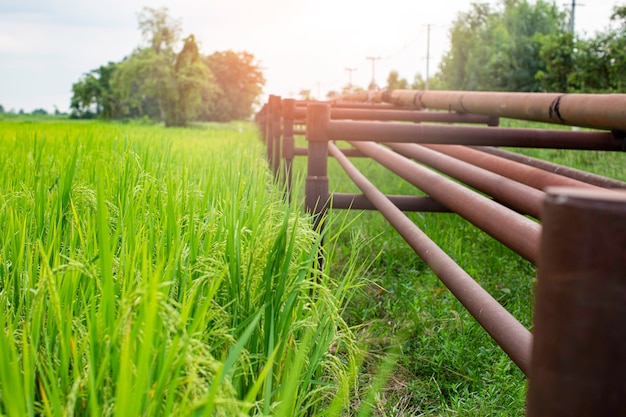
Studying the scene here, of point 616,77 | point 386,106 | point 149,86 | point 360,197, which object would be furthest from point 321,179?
point 149,86

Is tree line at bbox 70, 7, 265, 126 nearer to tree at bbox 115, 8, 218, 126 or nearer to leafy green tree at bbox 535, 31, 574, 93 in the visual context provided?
tree at bbox 115, 8, 218, 126

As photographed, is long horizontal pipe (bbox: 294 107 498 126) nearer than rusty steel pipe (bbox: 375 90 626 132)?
No

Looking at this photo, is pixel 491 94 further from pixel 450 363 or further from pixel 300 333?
pixel 300 333

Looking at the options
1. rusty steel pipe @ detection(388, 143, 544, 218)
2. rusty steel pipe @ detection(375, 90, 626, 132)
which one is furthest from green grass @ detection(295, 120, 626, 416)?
rusty steel pipe @ detection(375, 90, 626, 132)

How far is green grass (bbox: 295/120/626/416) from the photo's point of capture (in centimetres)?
254

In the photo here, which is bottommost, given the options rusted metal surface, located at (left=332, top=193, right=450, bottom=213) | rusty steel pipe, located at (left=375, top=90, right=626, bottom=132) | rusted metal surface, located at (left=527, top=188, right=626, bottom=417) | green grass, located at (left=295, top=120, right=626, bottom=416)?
green grass, located at (left=295, top=120, right=626, bottom=416)

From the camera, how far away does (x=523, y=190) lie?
2539 mm

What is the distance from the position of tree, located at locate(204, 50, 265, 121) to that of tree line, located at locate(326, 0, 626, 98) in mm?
11565

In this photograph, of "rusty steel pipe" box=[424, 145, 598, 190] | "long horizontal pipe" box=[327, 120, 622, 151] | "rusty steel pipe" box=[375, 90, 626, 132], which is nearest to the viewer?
"rusty steel pipe" box=[375, 90, 626, 132]

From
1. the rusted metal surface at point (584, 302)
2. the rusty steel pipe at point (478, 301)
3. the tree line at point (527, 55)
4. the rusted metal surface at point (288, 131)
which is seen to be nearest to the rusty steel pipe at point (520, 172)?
the rusty steel pipe at point (478, 301)

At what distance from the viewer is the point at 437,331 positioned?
324cm

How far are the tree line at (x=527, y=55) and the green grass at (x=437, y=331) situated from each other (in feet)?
51.7

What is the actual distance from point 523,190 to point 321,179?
1.23m

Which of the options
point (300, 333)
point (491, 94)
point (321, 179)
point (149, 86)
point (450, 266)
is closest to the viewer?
point (300, 333)
